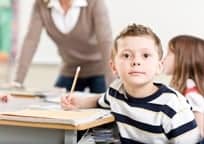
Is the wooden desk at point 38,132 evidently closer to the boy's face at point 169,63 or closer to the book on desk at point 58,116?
the book on desk at point 58,116

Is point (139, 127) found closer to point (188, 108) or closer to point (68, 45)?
point (188, 108)

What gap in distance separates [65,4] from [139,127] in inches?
48.7

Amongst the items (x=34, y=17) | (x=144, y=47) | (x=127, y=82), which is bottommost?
(x=127, y=82)

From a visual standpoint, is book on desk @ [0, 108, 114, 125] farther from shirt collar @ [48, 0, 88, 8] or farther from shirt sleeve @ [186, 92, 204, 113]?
shirt collar @ [48, 0, 88, 8]

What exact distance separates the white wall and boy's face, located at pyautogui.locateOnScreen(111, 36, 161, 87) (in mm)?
1619

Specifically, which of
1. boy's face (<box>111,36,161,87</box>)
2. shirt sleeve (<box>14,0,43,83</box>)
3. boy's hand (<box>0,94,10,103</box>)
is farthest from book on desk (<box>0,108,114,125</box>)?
shirt sleeve (<box>14,0,43,83</box>)

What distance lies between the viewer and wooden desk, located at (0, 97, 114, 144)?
1299mm

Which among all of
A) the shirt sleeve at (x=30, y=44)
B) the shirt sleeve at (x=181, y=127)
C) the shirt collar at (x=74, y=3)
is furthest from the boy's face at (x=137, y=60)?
the shirt sleeve at (x=30, y=44)

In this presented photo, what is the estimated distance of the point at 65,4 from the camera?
246cm

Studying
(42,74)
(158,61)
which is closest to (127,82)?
(158,61)

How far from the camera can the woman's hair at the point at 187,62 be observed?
183 cm

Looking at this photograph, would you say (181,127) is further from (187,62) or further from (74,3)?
(74,3)

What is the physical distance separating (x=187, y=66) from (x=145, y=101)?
53 centimetres

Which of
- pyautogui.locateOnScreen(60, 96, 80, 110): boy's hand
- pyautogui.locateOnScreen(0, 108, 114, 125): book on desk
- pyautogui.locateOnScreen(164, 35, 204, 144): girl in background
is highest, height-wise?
pyautogui.locateOnScreen(164, 35, 204, 144): girl in background
